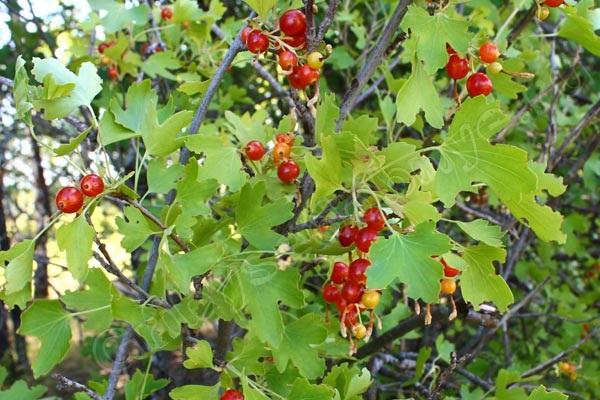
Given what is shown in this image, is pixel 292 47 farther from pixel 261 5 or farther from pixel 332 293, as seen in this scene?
pixel 332 293

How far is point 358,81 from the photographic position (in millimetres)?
1223

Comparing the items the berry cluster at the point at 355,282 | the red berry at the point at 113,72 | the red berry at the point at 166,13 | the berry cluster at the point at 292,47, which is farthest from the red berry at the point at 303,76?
the red berry at the point at 113,72

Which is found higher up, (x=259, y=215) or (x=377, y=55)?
(x=377, y=55)

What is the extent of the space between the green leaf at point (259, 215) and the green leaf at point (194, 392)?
11.3 inches

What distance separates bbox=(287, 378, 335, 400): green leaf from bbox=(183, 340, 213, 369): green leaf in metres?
0.16

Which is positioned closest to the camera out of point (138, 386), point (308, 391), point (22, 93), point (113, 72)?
point (22, 93)

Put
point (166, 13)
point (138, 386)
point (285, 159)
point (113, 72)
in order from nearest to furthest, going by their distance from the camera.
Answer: point (285, 159), point (138, 386), point (166, 13), point (113, 72)

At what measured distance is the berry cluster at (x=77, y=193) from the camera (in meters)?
0.99

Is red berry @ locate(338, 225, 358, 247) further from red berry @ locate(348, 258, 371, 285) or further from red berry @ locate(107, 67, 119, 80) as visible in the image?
red berry @ locate(107, 67, 119, 80)

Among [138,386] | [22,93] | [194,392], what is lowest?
[138,386]

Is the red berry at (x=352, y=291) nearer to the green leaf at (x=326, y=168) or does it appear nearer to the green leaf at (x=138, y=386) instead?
the green leaf at (x=326, y=168)

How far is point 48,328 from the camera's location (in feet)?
3.79

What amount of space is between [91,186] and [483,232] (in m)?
0.68

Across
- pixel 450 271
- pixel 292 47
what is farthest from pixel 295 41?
pixel 450 271
